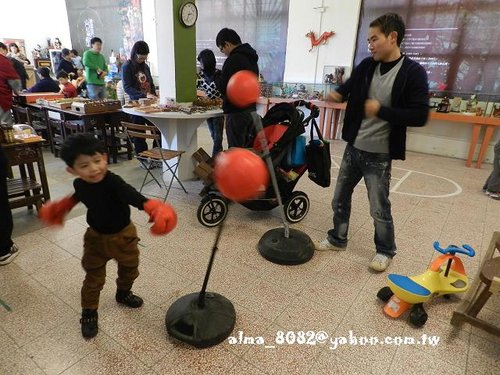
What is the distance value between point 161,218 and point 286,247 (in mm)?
1417

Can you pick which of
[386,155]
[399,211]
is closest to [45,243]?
[386,155]

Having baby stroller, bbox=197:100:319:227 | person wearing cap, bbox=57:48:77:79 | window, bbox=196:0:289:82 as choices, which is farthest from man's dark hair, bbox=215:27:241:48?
person wearing cap, bbox=57:48:77:79

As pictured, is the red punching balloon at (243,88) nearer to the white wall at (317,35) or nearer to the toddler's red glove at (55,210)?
the toddler's red glove at (55,210)

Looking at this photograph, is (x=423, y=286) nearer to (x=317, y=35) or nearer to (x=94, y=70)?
(x=317, y=35)

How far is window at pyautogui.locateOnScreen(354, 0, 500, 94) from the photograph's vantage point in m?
5.43

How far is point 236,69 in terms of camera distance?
338cm

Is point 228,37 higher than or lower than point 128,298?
higher

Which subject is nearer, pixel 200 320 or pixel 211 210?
pixel 200 320

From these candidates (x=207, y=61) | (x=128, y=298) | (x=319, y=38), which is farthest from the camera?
(x=319, y=38)

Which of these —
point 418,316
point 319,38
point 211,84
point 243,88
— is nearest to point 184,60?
point 211,84

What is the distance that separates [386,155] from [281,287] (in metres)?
1.13

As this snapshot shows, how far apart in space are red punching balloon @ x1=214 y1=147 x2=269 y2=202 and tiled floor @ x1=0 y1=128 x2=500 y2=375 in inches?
36.1

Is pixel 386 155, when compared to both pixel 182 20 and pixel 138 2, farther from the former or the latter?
pixel 138 2

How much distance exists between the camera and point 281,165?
3.01m
